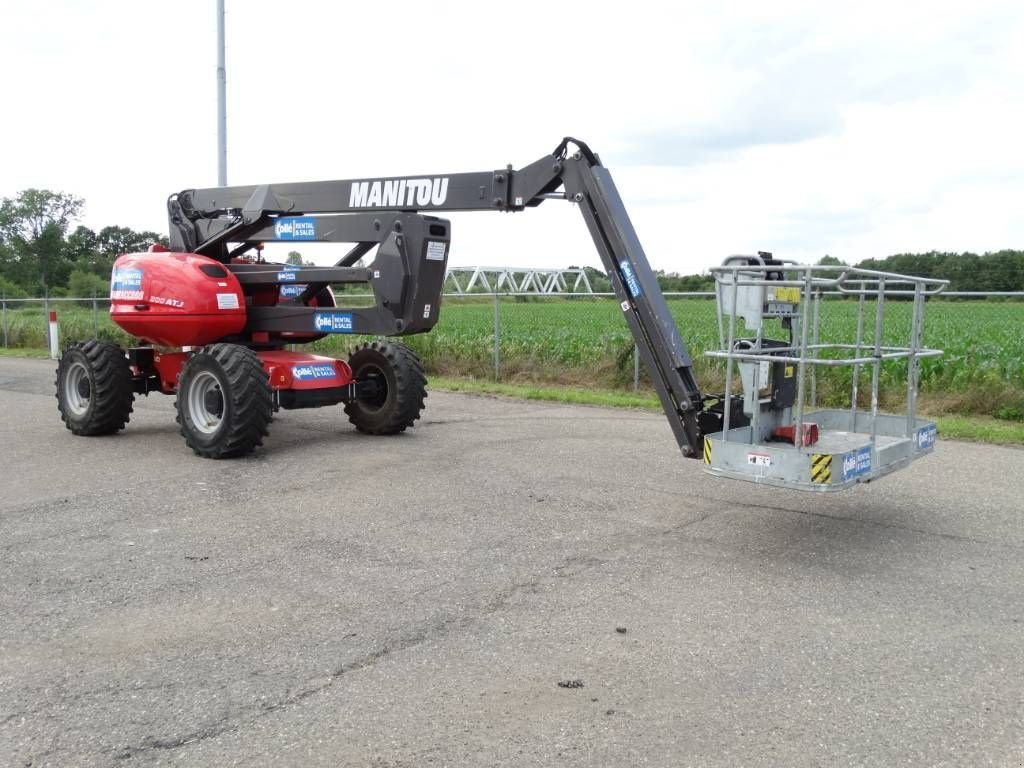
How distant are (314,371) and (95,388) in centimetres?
268

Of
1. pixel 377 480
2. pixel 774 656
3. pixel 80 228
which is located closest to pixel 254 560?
pixel 377 480

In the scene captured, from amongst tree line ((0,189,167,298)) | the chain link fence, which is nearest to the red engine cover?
the chain link fence

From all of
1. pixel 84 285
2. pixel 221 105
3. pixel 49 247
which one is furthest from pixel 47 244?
pixel 221 105

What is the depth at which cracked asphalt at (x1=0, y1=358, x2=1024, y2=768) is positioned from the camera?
12.1 feet

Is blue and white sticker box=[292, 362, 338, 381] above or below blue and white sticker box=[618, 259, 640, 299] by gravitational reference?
below

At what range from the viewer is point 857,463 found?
5832mm

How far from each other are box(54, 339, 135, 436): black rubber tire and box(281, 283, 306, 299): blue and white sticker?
1.98 meters

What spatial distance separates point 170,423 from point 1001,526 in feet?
30.3

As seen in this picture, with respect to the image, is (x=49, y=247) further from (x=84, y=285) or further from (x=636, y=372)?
(x=636, y=372)

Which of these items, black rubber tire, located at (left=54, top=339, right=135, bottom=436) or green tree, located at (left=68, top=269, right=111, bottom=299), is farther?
green tree, located at (left=68, top=269, right=111, bottom=299)

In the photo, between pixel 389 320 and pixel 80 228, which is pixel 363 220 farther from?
pixel 80 228

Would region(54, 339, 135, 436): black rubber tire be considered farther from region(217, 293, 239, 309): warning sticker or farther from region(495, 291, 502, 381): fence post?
region(495, 291, 502, 381): fence post

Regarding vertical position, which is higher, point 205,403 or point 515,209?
point 515,209

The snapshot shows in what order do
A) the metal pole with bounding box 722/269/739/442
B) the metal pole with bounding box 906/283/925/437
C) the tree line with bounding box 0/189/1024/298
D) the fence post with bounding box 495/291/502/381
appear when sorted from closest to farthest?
the metal pole with bounding box 722/269/739/442 → the metal pole with bounding box 906/283/925/437 → the fence post with bounding box 495/291/502/381 → the tree line with bounding box 0/189/1024/298
